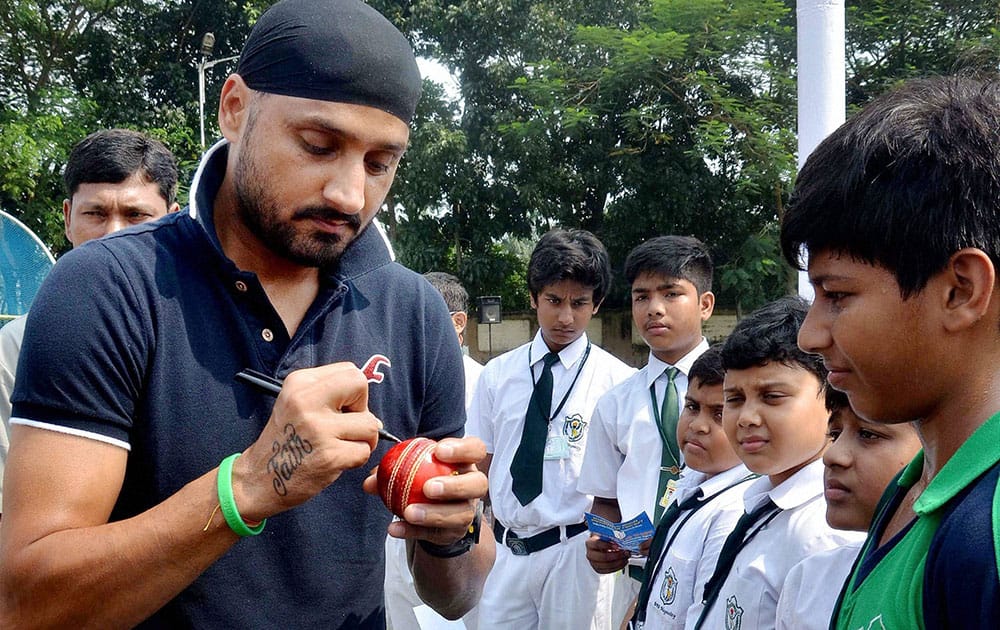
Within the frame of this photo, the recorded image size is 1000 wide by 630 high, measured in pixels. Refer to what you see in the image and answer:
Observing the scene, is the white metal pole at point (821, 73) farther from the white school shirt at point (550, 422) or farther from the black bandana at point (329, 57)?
the black bandana at point (329, 57)

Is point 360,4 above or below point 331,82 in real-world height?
above

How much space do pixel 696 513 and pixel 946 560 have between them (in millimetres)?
2246

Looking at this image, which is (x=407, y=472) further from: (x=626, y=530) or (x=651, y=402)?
(x=651, y=402)

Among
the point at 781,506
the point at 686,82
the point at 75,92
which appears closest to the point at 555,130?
the point at 686,82

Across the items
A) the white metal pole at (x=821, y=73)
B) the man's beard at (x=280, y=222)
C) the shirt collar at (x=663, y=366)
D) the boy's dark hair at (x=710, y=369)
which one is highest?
the white metal pole at (x=821, y=73)

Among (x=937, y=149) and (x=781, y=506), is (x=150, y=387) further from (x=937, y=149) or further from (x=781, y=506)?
(x=781, y=506)

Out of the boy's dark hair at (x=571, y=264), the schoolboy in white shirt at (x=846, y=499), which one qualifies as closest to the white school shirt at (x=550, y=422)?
the boy's dark hair at (x=571, y=264)

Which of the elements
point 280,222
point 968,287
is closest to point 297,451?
point 280,222

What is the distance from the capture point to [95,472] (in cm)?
148

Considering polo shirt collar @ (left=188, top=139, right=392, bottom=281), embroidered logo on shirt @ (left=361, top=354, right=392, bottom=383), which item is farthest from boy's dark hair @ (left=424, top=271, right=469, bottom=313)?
embroidered logo on shirt @ (left=361, top=354, right=392, bottom=383)

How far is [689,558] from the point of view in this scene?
10.6ft

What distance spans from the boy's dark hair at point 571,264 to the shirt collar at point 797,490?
2499 mm

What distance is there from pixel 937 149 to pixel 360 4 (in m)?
1.10

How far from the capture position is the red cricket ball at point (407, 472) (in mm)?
1659
